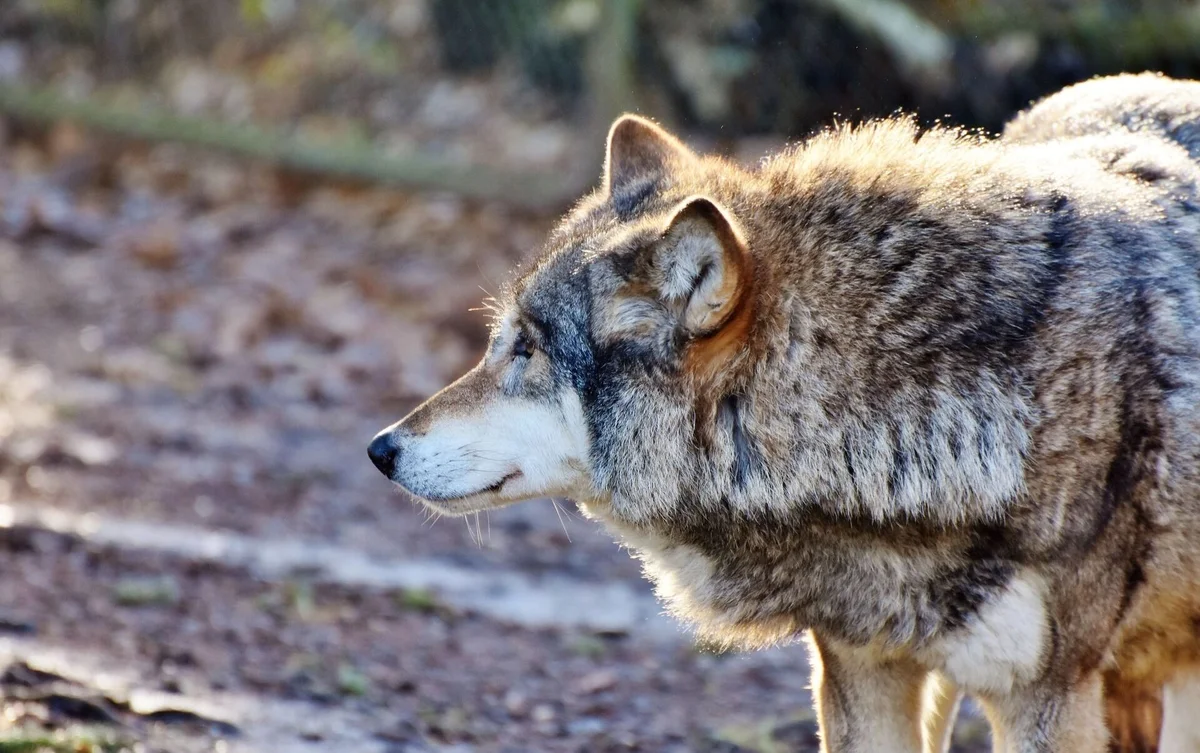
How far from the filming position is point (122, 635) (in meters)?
4.66

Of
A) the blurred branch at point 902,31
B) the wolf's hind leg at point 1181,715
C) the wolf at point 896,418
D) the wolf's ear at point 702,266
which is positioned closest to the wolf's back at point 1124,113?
the wolf at point 896,418

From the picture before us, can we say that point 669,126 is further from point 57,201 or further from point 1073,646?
point 1073,646

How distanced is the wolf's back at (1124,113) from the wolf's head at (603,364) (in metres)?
1.06

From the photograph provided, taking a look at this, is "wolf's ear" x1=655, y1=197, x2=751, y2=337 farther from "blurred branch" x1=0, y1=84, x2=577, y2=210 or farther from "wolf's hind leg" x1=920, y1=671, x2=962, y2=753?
"blurred branch" x1=0, y1=84, x2=577, y2=210

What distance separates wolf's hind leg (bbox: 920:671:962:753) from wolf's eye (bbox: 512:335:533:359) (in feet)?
4.58

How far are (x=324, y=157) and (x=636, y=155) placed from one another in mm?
6440

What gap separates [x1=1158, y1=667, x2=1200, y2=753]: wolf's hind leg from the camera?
3.60 meters

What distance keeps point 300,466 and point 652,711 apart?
286cm

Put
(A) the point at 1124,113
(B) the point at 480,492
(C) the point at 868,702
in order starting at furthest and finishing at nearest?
1. (A) the point at 1124,113
2. (B) the point at 480,492
3. (C) the point at 868,702

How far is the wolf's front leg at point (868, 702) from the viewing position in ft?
11.8

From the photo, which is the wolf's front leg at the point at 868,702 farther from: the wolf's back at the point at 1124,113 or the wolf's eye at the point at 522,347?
the wolf's back at the point at 1124,113

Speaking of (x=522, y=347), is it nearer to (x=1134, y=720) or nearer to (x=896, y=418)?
(x=896, y=418)

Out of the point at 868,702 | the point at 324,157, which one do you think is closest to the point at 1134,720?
the point at 868,702

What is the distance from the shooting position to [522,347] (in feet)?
12.7
